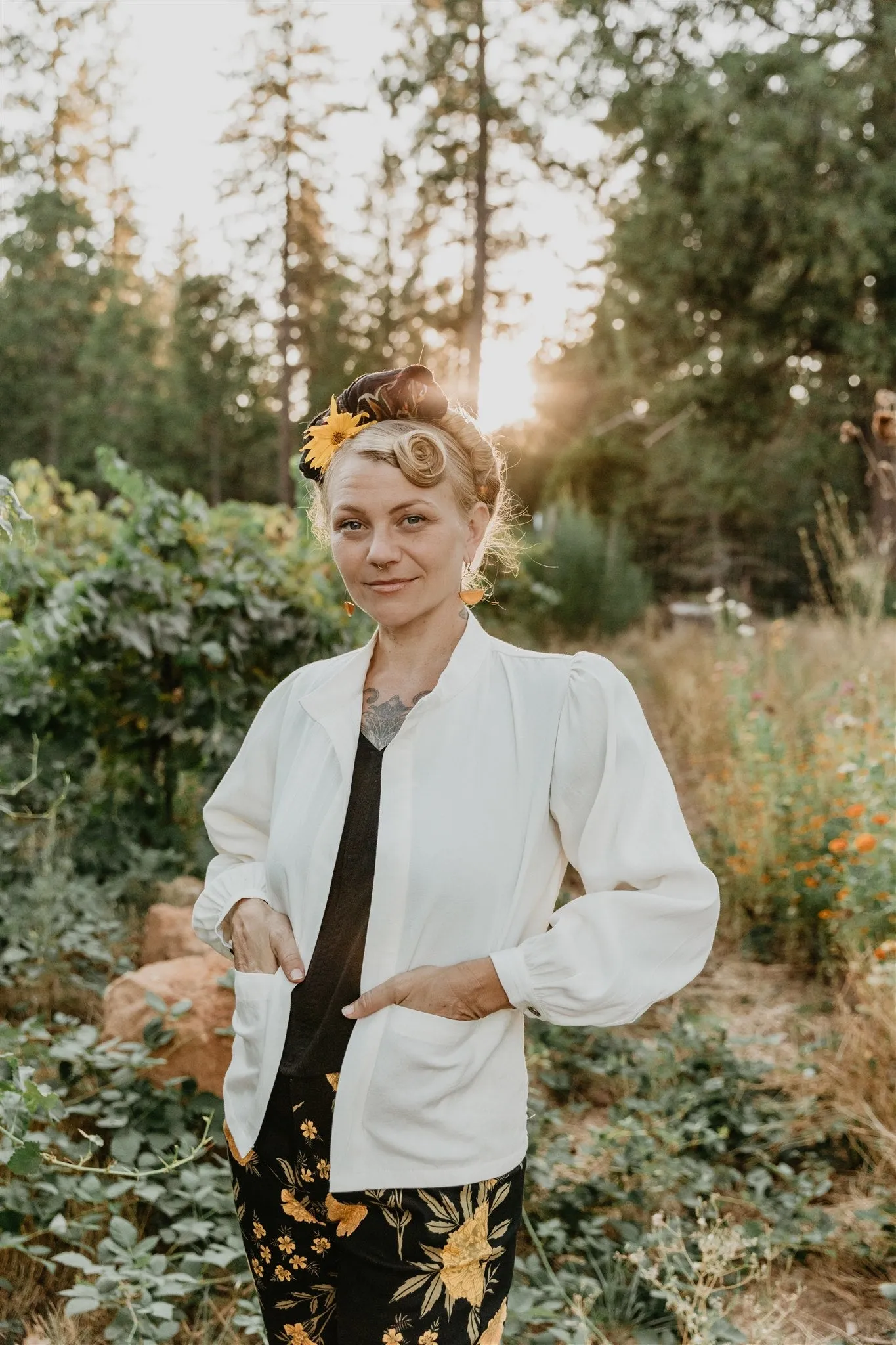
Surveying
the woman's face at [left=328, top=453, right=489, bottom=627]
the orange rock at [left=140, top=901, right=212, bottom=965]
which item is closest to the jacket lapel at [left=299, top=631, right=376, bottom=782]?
the woman's face at [left=328, top=453, right=489, bottom=627]

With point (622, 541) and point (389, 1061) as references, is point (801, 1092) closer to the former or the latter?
point (389, 1061)

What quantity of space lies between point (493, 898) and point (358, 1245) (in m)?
0.52

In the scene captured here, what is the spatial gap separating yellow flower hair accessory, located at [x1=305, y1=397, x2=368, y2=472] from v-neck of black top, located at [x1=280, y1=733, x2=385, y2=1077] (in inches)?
19.8

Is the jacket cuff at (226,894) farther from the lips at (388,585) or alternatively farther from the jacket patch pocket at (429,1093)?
the lips at (388,585)

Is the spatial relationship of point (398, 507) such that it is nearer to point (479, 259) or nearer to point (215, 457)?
point (479, 259)

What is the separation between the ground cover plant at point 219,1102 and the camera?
7.58 feet

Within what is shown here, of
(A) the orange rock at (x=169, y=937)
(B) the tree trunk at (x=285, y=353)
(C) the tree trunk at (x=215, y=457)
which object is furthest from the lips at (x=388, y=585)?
(C) the tree trunk at (x=215, y=457)

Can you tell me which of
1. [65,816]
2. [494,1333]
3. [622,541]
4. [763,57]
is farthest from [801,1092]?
[763,57]

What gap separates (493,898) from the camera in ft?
4.81

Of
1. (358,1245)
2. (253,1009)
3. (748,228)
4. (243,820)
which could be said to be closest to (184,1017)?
(243,820)

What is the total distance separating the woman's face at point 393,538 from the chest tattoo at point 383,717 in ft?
0.42

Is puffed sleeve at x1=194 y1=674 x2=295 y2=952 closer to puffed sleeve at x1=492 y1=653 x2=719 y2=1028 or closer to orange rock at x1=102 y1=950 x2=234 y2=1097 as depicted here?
puffed sleeve at x1=492 y1=653 x2=719 y2=1028

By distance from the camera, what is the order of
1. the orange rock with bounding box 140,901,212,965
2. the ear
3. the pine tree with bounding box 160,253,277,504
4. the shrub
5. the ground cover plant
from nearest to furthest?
the ear → the ground cover plant → the orange rock with bounding box 140,901,212,965 → the shrub → the pine tree with bounding box 160,253,277,504

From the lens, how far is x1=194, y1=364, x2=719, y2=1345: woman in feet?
4.70
